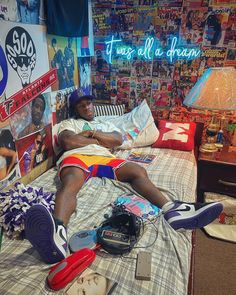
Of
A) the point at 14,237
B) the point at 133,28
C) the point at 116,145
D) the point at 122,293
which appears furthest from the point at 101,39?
the point at 122,293

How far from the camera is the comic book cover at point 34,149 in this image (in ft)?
5.50

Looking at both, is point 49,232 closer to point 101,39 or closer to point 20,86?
point 20,86

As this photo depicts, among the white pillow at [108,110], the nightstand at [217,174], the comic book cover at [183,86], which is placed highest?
the comic book cover at [183,86]

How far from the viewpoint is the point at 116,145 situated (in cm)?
208

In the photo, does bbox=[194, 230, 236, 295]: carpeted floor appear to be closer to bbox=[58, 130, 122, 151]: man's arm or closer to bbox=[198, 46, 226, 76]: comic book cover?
bbox=[58, 130, 122, 151]: man's arm

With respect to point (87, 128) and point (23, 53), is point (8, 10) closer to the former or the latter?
point (23, 53)

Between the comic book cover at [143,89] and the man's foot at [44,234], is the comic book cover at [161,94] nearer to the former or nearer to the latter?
the comic book cover at [143,89]

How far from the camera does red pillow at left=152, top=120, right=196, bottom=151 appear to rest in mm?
2195

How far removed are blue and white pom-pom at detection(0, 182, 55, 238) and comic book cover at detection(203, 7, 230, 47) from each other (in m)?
1.94

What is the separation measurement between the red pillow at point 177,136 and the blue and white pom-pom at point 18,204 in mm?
1247

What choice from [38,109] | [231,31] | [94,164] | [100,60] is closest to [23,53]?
[38,109]

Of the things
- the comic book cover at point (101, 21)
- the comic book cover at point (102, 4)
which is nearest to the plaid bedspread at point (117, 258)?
the comic book cover at point (101, 21)

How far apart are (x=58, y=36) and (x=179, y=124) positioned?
1363mm

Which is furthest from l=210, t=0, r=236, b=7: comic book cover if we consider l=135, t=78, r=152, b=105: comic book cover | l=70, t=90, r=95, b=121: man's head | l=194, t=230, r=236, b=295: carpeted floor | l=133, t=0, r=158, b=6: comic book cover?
l=194, t=230, r=236, b=295: carpeted floor
